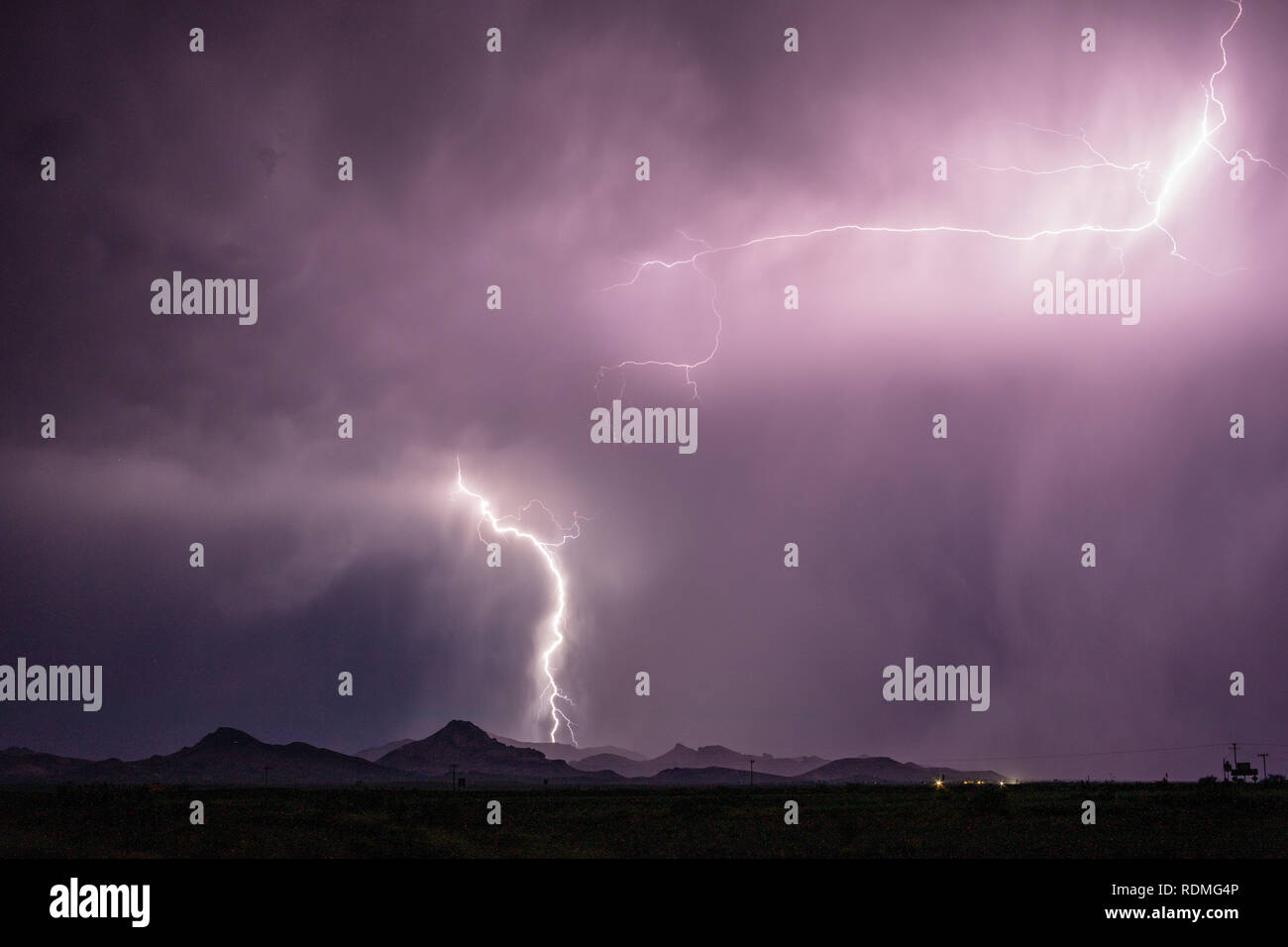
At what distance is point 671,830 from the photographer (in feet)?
157

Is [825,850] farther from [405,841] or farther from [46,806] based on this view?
[46,806]

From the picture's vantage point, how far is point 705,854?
39.3 m

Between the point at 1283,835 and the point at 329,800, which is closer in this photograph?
the point at 1283,835

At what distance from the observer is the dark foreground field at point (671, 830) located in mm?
41125

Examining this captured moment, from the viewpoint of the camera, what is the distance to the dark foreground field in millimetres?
41125
